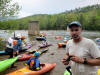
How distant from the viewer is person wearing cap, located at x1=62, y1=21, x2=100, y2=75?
1.78 meters

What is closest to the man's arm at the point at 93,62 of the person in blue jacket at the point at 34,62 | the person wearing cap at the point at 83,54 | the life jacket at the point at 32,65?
the person wearing cap at the point at 83,54

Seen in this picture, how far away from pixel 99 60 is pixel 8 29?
15.5 m

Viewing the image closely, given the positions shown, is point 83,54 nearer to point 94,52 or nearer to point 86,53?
point 86,53

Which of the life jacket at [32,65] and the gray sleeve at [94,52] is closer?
the gray sleeve at [94,52]

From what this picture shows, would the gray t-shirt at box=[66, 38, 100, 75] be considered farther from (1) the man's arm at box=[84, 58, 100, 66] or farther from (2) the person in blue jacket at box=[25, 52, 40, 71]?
(2) the person in blue jacket at box=[25, 52, 40, 71]

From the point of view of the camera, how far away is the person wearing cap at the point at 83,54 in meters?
1.78

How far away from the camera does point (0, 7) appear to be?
54.5 ft

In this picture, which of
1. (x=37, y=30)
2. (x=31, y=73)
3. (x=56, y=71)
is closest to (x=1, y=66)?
(x=31, y=73)

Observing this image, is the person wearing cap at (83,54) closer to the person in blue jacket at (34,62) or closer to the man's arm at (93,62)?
the man's arm at (93,62)

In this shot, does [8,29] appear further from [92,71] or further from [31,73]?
[92,71]

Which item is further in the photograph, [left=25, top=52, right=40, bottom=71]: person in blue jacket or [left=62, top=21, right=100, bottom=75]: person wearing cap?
[left=25, top=52, right=40, bottom=71]: person in blue jacket

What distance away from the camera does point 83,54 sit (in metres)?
1.85

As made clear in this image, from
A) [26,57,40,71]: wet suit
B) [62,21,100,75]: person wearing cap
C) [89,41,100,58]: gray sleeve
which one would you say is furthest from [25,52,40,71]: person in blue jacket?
[89,41,100,58]: gray sleeve

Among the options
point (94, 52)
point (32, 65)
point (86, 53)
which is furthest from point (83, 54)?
point (32, 65)
